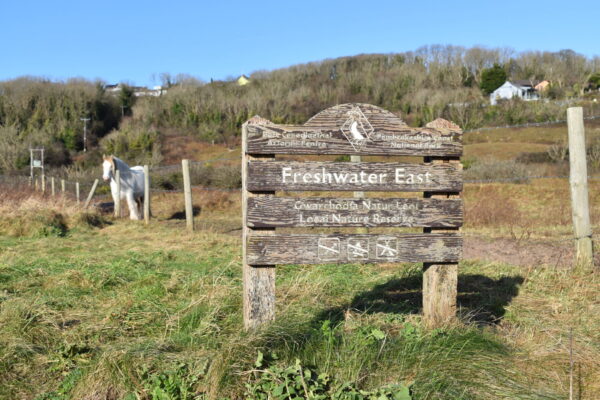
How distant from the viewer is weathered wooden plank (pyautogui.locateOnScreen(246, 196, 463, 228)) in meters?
4.00

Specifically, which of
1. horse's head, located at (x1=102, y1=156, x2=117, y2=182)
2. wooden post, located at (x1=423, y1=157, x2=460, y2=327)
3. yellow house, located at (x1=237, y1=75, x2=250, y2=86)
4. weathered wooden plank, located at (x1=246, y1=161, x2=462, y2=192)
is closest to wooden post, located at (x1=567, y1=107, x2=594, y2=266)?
wooden post, located at (x1=423, y1=157, x2=460, y2=327)

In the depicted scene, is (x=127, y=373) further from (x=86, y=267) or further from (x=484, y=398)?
(x=86, y=267)

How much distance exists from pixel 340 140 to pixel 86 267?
4073mm

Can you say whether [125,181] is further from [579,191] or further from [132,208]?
[579,191]

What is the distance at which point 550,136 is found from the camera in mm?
30812

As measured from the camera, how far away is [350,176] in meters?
4.10

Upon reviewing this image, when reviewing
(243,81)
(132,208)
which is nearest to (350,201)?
(132,208)

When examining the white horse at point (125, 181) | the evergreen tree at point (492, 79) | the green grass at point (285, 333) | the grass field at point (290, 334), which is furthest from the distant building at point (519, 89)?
the green grass at point (285, 333)

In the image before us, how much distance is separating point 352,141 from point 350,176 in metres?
0.26

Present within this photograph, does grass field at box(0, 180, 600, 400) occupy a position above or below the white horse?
below

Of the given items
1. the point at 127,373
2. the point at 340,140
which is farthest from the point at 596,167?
the point at 127,373

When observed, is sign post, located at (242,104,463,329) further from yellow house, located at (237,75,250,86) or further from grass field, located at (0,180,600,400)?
yellow house, located at (237,75,250,86)

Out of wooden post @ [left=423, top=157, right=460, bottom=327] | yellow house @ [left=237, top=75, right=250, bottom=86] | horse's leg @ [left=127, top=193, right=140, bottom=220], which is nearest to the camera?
wooden post @ [left=423, top=157, right=460, bottom=327]

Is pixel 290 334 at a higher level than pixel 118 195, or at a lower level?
lower
